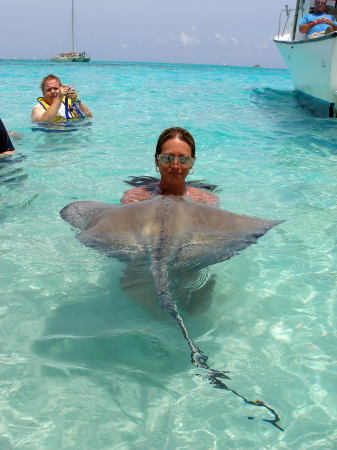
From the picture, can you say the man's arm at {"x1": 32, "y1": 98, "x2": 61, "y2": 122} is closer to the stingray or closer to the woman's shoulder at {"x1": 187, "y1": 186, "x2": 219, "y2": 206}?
the woman's shoulder at {"x1": 187, "y1": 186, "x2": 219, "y2": 206}

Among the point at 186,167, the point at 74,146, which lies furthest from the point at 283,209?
the point at 74,146

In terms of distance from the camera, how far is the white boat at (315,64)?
469 inches

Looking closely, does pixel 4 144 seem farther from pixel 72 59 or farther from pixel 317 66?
pixel 72 59

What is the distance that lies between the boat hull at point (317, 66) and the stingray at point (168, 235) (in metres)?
9.94

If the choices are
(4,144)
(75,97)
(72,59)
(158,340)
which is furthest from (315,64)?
(72,59)

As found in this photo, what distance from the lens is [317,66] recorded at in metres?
13.2

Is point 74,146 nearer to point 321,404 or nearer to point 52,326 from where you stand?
point 52,326

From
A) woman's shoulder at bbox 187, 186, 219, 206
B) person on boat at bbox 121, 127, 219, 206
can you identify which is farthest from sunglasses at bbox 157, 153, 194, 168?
woman's shoulder at bbox 187, 186, 219, 206

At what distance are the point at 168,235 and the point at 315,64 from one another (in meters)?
12.4

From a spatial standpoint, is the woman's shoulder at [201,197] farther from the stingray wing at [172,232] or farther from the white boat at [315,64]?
the white boat at [315,64]

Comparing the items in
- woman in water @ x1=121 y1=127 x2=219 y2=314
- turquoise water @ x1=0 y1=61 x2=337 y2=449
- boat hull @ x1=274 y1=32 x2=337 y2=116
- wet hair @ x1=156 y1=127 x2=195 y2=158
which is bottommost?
turquoise water @ x1=0 y1=61 x2=337 y2=449

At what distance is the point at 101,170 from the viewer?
25.3 feet

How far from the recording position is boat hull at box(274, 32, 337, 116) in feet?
38.5

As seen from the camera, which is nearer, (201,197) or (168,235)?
(168,235)
